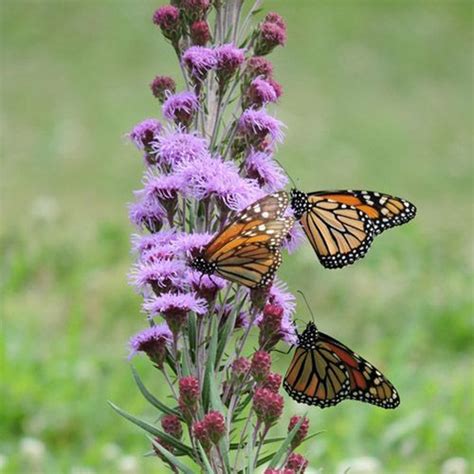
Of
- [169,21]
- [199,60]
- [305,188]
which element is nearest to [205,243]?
[199,60]

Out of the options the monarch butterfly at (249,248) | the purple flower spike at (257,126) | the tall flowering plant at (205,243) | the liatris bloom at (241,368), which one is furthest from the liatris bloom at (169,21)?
the liatris bloom at (241,368)

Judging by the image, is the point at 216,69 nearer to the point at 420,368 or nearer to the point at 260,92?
the point at 260,92

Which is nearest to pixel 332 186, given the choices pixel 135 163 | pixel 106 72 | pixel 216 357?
pixel 135 163

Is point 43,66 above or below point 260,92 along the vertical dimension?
above

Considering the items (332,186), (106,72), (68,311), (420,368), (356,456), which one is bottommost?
(356,456)

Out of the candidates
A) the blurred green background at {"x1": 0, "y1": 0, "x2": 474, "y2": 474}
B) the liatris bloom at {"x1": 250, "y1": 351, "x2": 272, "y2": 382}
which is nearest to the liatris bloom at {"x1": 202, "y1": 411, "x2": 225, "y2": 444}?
the liatris bloom at {"x1": 250, "y1": 351, "x2": 272, "y2": 382}

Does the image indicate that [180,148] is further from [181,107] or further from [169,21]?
[169,21]
